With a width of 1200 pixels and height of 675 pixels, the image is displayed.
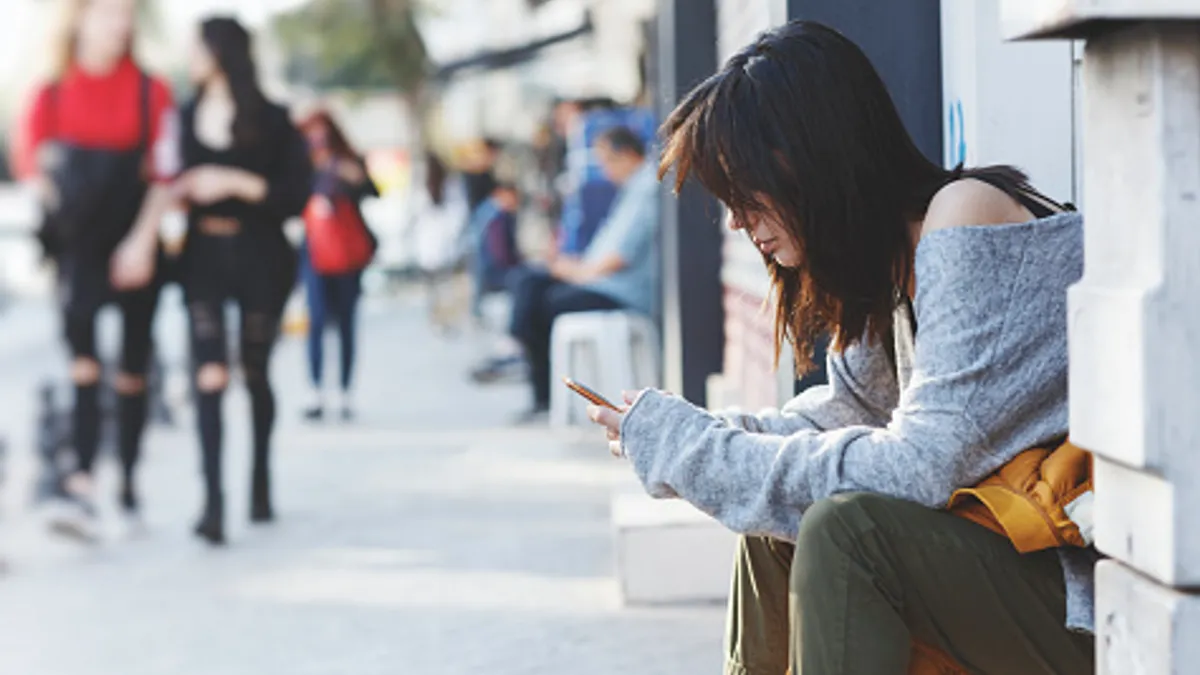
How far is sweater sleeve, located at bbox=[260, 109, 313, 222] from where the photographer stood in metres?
7.08

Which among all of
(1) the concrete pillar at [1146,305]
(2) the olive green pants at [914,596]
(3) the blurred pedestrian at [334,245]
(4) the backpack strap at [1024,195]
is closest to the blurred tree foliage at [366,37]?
(3) the blurred pedestrian at [334,245]

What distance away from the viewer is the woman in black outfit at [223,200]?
6988 millimetres

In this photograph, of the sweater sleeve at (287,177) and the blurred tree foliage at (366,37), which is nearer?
the sweater sleeve at (287,177)

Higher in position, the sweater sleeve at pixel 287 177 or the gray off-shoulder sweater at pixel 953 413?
the sweater sleeve at pixel 287 177

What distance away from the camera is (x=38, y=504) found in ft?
25.9

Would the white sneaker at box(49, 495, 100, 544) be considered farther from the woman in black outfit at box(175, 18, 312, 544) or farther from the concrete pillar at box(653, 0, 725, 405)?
the concrete pillar at box(653, 0, 725, 405)

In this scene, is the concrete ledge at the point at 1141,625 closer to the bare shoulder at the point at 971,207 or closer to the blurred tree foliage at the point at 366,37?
the bare shoulder at the point at 971,207

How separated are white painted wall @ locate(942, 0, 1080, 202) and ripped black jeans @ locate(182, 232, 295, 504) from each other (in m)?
3.66

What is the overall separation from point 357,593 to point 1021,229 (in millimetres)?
3766

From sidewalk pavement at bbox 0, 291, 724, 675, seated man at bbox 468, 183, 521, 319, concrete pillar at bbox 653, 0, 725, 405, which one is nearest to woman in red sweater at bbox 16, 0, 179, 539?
sidewalk pavement at bbox 0, 291, 724, 675

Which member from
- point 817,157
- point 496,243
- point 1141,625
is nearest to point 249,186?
point 817,157

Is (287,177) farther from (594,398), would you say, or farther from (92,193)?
(594,398)

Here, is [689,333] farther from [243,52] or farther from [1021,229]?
[1021,229]

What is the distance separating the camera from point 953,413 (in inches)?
103
